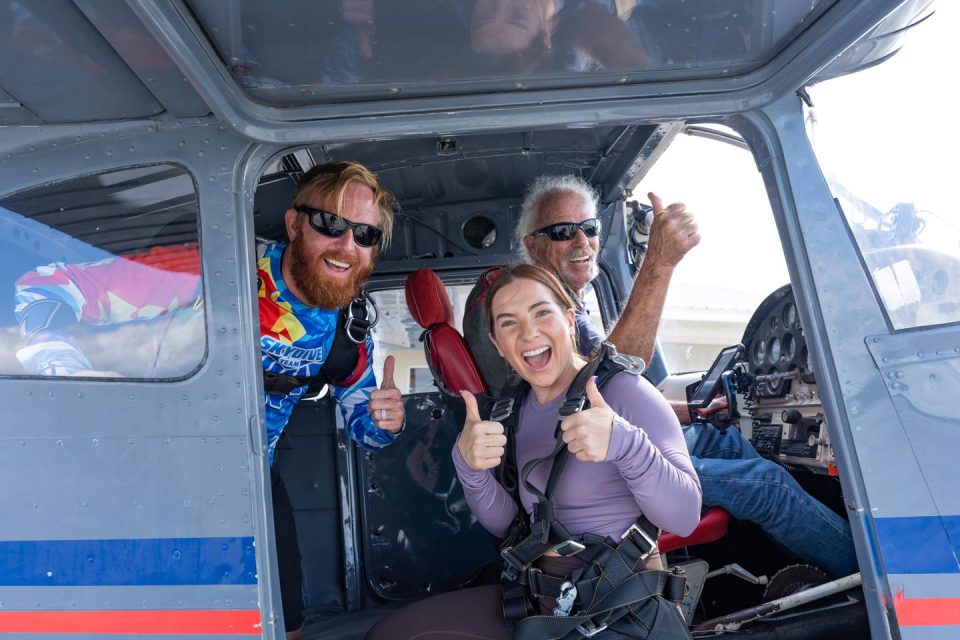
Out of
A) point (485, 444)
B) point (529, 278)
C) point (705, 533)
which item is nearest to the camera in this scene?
point (485, 444)

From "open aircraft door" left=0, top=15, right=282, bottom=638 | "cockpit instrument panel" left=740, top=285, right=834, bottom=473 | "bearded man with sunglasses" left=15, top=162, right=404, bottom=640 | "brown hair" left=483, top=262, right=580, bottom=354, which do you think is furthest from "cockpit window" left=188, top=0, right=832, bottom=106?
"cockpit instrument panel" left=740, top=285, right=834, bottom=473

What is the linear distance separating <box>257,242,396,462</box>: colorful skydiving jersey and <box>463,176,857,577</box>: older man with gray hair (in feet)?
1.63

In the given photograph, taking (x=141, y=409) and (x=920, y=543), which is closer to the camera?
(x=920, y=543)

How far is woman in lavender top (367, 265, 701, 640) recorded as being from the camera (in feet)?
5.35

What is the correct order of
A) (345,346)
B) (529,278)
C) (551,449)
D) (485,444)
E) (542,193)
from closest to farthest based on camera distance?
(485,444) → (551,449) → (529,278) → (345,346) → (542,193)

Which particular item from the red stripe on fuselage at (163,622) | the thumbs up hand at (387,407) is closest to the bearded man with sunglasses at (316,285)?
the thumbs up hand at (387,407)

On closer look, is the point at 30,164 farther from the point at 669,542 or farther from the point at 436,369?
the point at 669,542

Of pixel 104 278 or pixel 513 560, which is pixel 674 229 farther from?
pixel 104 278

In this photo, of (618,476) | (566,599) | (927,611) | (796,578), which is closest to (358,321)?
(618,476)

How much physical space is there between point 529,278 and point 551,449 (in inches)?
18.6

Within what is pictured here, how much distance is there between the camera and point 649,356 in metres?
2.63

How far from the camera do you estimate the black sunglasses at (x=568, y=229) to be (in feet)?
9.61

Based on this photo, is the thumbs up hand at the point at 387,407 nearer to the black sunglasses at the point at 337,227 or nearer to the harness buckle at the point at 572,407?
the black sunglasses at the point at 337,227

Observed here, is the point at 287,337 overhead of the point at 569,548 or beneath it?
overhead
